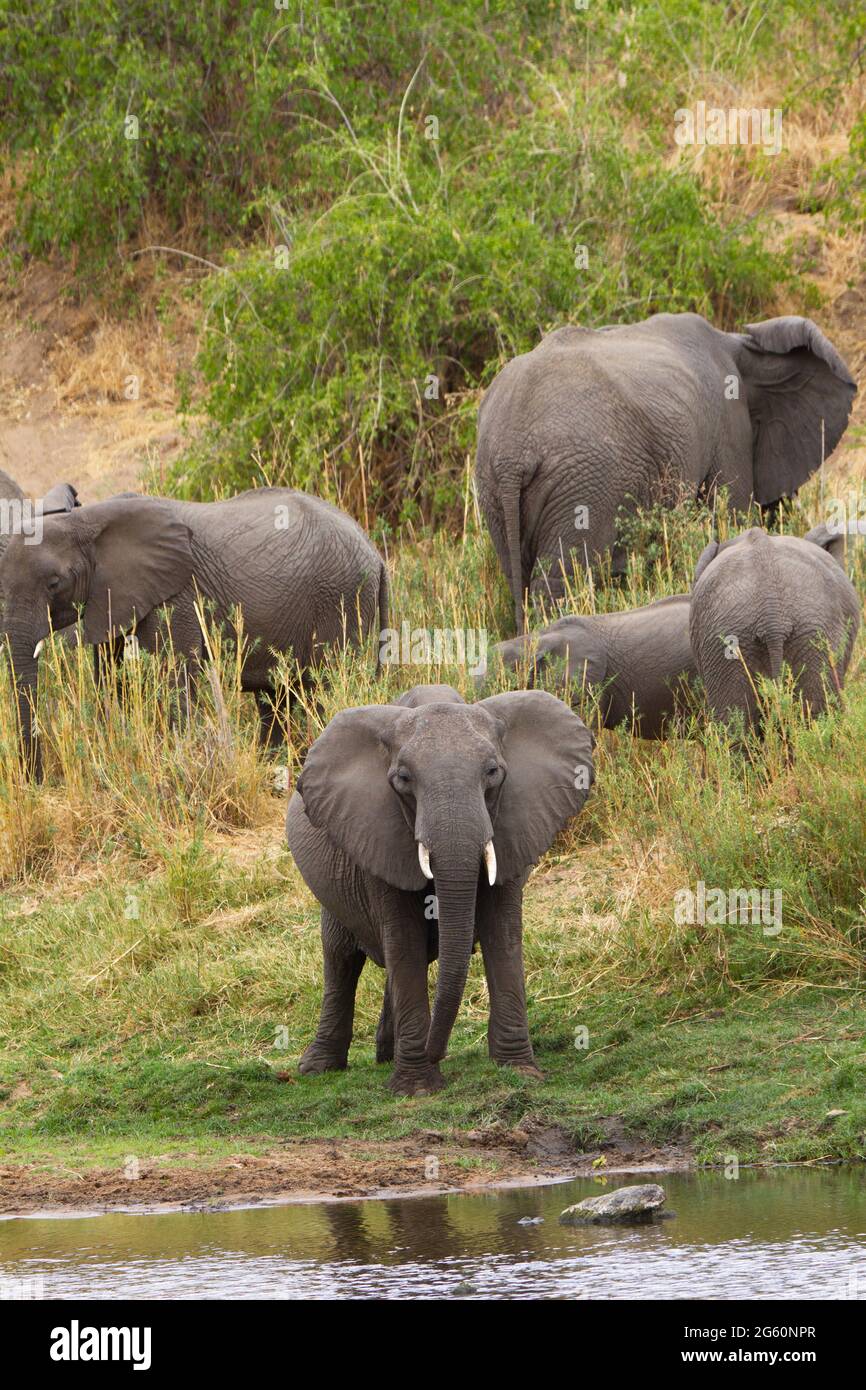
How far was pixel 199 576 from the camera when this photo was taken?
11359 mm

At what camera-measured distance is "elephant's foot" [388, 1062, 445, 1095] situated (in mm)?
6906

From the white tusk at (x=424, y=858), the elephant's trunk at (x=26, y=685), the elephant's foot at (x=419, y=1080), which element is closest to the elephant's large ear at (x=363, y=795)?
the white tusk at (x=424, y=858)

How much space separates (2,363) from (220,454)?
589cm

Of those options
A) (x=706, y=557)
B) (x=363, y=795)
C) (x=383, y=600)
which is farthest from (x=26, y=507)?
(x=363, y=795)

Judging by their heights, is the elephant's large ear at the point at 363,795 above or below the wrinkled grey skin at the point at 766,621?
below

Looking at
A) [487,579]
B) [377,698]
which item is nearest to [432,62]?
[487,579]

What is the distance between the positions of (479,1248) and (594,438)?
672 centimetres

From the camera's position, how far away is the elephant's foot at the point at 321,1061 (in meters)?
7.46

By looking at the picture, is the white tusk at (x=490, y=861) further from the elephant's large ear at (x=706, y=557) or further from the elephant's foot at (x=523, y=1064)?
the elephant's large ear at (x=706, y=557)

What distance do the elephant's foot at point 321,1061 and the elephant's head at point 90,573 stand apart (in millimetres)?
3625

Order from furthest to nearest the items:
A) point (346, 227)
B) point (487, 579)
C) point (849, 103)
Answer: point (849, 103), point (346, 227), point (487, 579)

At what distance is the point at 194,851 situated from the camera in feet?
30.0

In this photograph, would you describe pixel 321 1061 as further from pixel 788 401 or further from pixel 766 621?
→ pixel 788 401
